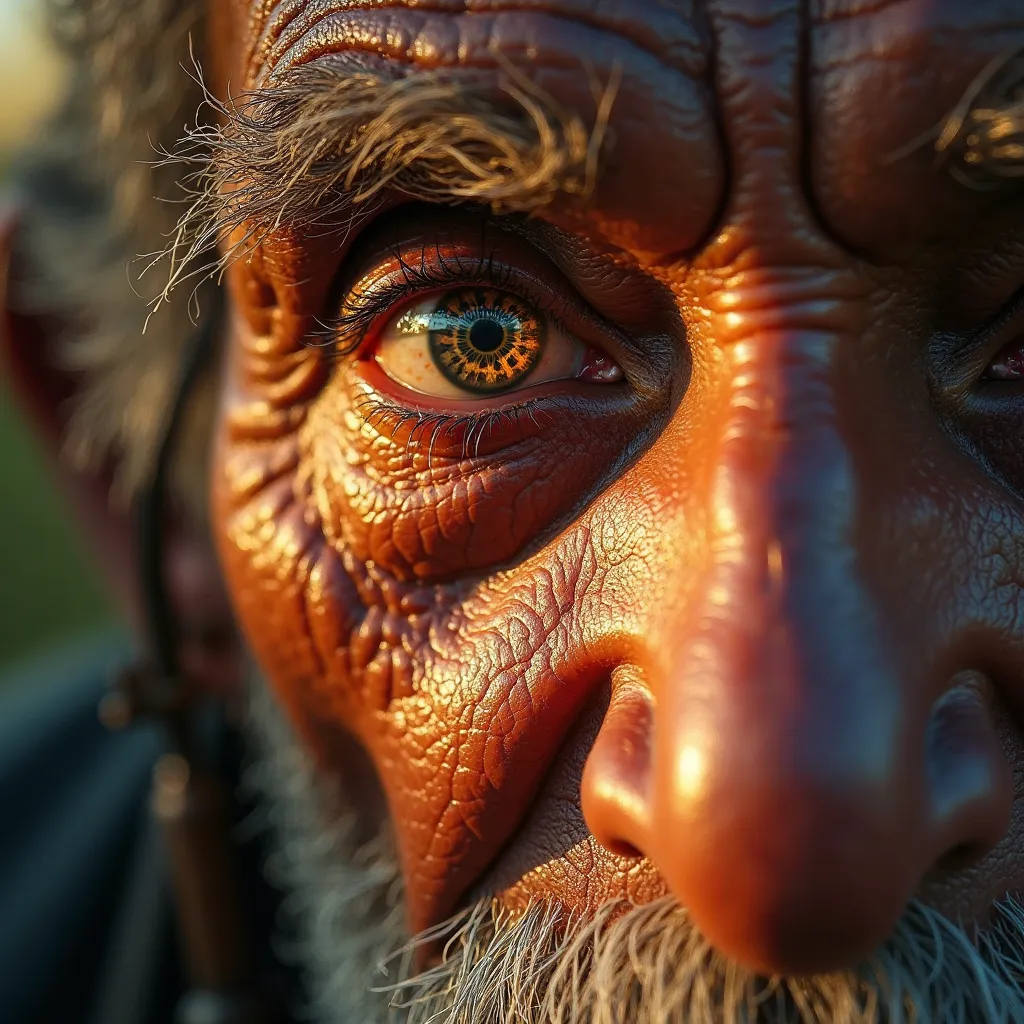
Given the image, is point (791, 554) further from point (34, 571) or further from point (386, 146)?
→ point (34, 571)

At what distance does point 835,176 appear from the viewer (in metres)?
0.89

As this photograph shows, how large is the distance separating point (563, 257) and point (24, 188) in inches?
64.0

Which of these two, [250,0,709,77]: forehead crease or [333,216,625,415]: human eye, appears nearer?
[250,0,709,77]: forehead crease

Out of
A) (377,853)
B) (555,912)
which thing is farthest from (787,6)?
(377,853)

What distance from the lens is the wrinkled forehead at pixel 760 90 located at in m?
0.86

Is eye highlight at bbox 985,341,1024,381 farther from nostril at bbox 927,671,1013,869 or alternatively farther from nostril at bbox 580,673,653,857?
nostril at bbox 580,673,653,857

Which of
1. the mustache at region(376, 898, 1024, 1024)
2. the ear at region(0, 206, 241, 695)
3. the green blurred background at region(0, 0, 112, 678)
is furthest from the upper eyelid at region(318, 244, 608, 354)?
the green blurred background at region(0, 0, 112, 678)

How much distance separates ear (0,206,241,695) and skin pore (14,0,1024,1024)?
0.95m

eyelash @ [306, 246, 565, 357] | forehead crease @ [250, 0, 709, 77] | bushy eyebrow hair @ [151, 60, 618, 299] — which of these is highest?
forehead crease @ [250, 0, 709, 77]

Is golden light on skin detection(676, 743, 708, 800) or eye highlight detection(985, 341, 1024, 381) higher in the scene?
eye highlight detection(985, 341, 1024, 381)

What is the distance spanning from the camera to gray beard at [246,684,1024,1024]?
86 cm

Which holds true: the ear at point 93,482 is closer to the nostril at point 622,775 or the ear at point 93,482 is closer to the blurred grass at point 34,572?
the nostril at point 622,775

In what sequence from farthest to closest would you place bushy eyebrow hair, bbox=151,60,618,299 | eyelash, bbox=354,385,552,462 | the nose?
1. eyelash, bbox=354,385,552,462
2. bushy eyebrow hair, bbox=151,60,618,299
3. the nose

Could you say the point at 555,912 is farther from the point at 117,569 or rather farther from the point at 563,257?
the point at 117,569
